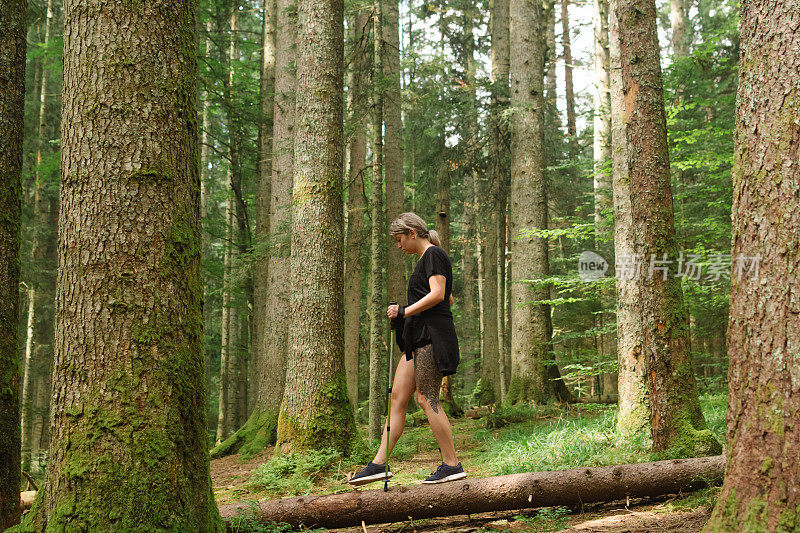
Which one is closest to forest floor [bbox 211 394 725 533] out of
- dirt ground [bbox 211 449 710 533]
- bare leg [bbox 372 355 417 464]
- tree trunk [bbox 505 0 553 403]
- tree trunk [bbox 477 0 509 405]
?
dirt ground [bbox 211 449 710 533]

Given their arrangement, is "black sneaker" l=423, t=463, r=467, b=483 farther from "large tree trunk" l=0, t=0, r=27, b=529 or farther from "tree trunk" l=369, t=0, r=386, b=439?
"tree trunk" l=369, t=0, r=386, b=439

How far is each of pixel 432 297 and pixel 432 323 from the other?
260 millimetres

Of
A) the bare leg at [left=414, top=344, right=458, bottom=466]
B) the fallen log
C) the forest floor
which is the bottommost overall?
the forest floor

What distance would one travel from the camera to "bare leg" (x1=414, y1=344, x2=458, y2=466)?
15.3 ft

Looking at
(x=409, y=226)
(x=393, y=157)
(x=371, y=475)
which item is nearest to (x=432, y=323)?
(x=409, y=226)

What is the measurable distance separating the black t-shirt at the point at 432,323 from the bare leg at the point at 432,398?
2.8 inches

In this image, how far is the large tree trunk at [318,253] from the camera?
648cm

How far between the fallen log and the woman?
1.40 feet

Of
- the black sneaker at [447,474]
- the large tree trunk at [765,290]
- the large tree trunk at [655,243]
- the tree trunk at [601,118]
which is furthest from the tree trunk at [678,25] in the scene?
the black sneaker at [447,474]

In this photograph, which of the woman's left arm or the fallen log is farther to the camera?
the woman's left arm

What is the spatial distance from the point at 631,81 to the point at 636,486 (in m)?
4.25

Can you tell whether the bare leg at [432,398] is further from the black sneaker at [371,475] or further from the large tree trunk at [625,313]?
the large tree trunk at [625,313]

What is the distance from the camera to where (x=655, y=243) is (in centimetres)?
560

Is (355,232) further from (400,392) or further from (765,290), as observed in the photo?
(765,290)
